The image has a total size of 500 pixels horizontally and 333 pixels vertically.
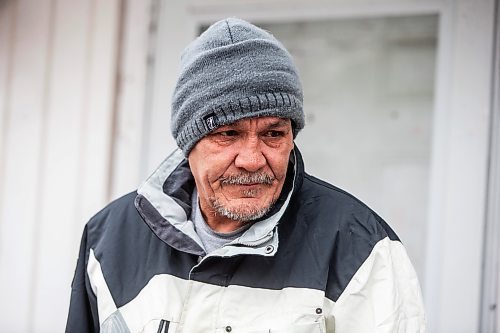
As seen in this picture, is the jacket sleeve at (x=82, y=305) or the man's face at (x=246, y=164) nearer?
the man's face at (x=246, y=164)

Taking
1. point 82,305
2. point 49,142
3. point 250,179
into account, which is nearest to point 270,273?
point 250,179

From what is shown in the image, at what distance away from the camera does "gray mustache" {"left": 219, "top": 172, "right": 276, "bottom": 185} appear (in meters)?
2.21

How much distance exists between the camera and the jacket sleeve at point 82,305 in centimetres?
250

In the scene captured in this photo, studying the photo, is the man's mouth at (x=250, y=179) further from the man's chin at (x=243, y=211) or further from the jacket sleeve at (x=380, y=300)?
the jacket sleeve at (x=380, y=300)

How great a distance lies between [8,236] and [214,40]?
1820 mm

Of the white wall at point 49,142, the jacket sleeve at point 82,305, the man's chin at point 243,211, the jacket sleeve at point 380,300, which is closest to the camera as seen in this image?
the jacket sleeve at point 380,300

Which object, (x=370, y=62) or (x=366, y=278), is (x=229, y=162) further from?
(x=370, y=62)

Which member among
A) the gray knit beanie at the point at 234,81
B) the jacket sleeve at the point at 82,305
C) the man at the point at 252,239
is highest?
the gray knit beanie at the point at 234,81

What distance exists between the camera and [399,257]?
2.22 meters

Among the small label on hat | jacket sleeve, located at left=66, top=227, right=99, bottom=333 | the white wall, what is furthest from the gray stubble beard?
the white wall

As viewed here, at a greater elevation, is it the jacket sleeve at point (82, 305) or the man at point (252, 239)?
the man at point (252, 239)

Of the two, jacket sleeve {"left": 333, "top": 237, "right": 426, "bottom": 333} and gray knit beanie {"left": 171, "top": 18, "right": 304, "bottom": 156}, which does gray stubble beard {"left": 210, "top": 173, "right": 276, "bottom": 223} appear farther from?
Result: jacket sleeve {"left": 333, "top": 237, "right": 426, "bottom": 333}

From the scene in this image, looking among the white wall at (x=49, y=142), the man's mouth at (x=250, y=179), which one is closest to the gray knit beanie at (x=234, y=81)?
the man's mouth at (x=250, y=179)

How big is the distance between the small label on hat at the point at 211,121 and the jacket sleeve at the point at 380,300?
1.83ft
